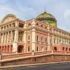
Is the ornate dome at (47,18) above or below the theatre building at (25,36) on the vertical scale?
above

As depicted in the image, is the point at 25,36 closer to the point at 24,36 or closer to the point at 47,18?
the point at 24,36

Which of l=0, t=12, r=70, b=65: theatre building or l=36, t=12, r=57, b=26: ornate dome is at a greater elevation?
l=36, t=12, r=57, b=26: ornate dome

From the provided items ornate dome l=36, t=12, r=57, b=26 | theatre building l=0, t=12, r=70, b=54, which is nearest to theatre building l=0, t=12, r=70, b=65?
theatre building l=0, t=12, r=70, b=54

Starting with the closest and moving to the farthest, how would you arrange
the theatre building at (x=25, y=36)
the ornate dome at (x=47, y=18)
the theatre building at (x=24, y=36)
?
the theatre building at (x=25, y=36) < the theatre building at (x=24, y=36) < the ornate dome at (x=47, y=18)

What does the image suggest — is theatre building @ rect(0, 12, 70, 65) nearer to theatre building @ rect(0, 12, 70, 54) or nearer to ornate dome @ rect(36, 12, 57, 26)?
theatre building @ rect(0, 12, 70, 54)

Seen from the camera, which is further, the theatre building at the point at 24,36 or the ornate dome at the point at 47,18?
the ornate dome at the point at 47,18

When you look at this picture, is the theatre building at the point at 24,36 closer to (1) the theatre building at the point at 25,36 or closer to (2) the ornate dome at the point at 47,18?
(1) the theatre building at the point at 25,36

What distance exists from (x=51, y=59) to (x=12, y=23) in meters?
16.9

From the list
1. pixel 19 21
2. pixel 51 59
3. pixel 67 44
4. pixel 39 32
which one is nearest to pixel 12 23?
pixel 19 21

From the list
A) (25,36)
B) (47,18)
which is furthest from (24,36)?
(47,18)

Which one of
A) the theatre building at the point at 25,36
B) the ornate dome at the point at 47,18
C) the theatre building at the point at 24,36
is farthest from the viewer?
the ornate dome at the point at 47,18

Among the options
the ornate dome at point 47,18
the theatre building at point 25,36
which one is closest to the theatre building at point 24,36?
the theatre building at point 25,36

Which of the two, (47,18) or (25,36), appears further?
(47,18)

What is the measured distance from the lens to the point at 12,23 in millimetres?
50406
